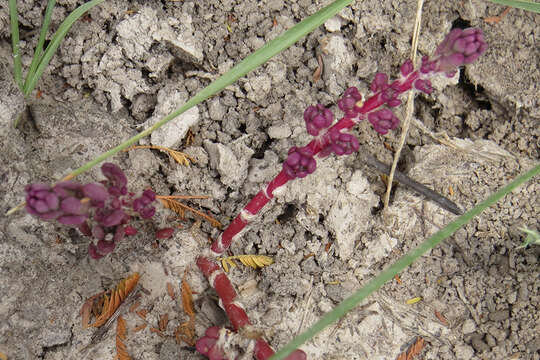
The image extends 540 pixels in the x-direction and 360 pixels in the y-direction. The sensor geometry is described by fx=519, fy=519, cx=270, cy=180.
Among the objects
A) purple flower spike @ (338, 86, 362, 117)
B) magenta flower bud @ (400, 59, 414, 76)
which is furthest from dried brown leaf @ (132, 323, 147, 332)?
magenta flower bud @ (400, 59, 414, 76)

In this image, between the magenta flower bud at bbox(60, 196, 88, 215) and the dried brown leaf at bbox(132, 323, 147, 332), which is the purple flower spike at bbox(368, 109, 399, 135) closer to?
the magenta flower bud at bbox(60, 196, 88, 215)

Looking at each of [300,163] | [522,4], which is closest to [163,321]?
[300,163]

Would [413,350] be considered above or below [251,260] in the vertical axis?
below

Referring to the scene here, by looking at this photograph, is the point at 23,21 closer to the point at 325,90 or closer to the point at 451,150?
the point at 325,90

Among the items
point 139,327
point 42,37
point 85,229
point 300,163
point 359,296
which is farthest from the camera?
point 139,327

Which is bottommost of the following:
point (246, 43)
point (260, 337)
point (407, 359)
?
point (407, 359)

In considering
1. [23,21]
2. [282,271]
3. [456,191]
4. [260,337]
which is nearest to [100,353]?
[260,337]

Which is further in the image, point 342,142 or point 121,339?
→ point 121,339

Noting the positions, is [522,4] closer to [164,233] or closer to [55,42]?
[164,233]
